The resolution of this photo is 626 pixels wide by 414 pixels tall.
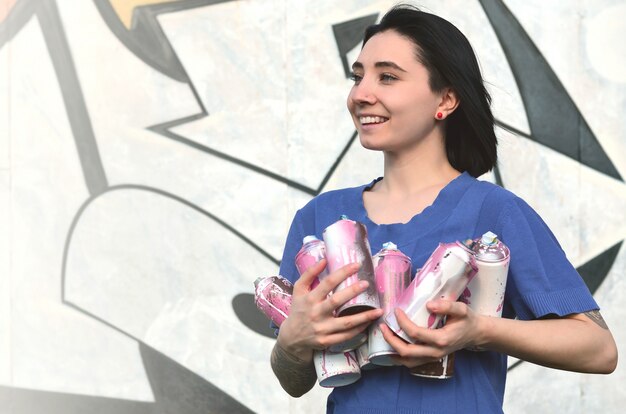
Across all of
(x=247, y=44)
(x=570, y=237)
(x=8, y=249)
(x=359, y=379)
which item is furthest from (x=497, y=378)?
(x=8, y=249)

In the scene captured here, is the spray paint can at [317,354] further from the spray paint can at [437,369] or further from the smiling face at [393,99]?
the smiling face at [393,99]

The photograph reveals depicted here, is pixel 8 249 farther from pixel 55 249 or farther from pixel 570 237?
pixel 570 237

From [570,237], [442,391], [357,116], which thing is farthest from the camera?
[570,237]

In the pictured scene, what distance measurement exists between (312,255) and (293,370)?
25 centimetres

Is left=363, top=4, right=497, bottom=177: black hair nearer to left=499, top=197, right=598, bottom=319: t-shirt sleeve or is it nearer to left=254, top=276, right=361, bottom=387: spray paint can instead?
left=499, top=197, right=598, bottom=319: t-shirt sleeve

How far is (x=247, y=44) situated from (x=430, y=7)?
0.78 metres

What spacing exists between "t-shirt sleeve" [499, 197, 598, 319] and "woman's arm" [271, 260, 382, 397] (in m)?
0.29

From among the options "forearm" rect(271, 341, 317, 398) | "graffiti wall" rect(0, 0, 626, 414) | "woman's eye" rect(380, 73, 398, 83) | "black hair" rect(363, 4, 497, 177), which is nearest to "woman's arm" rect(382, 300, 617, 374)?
"forearm" rect(271, 341, 317, 398)

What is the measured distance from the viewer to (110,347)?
4.12 m

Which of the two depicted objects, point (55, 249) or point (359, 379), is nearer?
point (359, 379)

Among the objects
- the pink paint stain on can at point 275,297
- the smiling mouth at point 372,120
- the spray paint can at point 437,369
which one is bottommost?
the spray paint can at point 437,369

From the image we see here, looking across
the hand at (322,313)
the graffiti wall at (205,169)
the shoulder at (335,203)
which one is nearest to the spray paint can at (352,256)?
the hand at (322,313)

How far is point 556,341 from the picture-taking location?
168 cm

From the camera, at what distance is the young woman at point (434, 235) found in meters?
1.63
